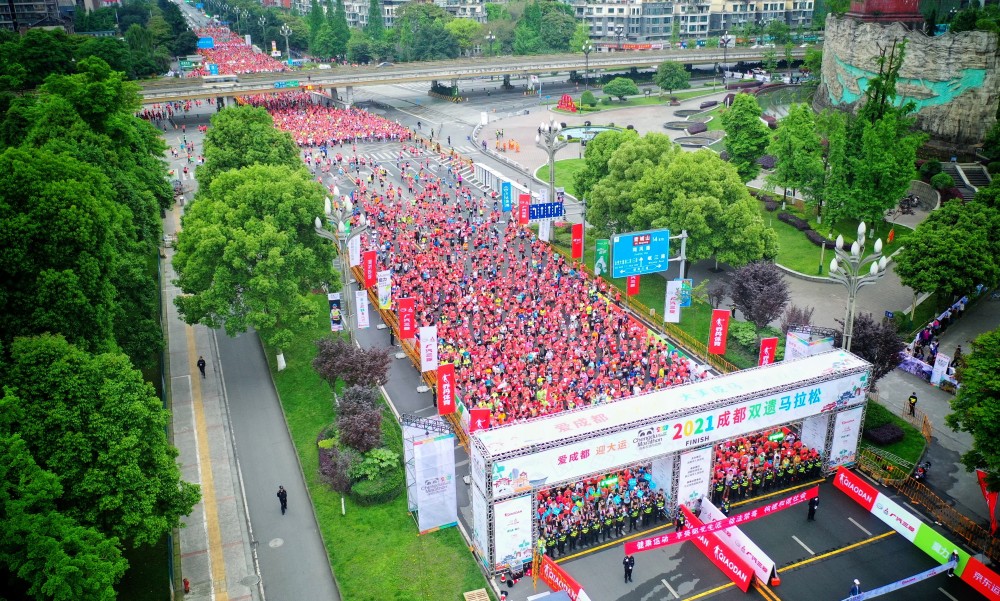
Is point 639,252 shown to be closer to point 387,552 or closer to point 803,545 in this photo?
point 803,545

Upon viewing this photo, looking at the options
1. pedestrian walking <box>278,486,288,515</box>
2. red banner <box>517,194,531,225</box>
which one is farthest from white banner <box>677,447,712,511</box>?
red banner <box>517,194,531,225</box>

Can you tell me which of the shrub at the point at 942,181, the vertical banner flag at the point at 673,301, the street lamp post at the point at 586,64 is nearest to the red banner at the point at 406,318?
the vertical banner flag at the point at 673,301

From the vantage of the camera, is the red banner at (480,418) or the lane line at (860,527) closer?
the lane line at (860,527)

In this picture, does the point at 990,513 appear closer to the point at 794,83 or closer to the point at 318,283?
the point at 318,283

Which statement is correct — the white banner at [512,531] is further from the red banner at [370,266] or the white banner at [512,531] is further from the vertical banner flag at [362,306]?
the red banner at [370,266]

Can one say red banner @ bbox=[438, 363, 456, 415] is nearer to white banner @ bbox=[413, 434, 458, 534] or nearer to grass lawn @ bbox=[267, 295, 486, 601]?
grass lawn @ bbox=[267, 295, 486, 601]

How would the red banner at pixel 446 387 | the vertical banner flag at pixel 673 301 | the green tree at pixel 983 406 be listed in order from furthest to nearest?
the vertical banner flag at pixel 673 301 < the red banner at pixel 446 387 < the green tree at pixel 983 406

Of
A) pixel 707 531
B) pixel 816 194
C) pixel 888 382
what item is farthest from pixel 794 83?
pixel 707 531
